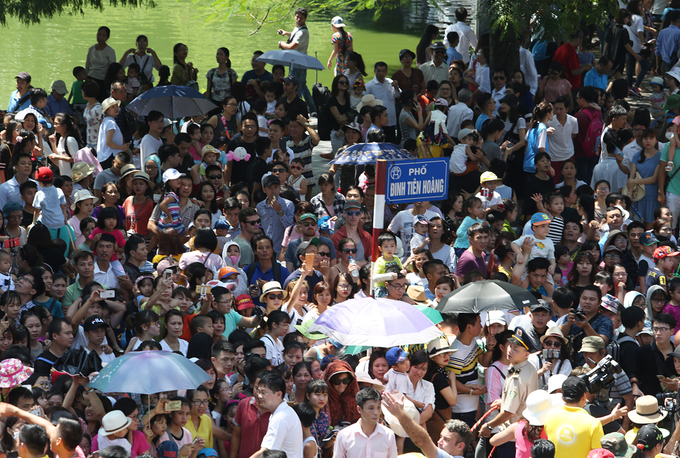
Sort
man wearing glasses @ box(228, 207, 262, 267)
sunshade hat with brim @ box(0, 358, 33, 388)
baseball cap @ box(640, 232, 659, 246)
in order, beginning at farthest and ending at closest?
baseball cap @ box(640, 232, 659, 246), man wearing glasses @ box(228, 207, 262, 267), sunshade hat with brim @ box(0, 358, 33, 388)

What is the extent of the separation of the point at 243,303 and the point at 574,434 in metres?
3.83

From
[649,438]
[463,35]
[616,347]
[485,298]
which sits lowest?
[616,347]

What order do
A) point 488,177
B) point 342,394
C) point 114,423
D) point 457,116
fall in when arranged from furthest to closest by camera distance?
point 457,116
point 488,177
point 342,394
point 114,423

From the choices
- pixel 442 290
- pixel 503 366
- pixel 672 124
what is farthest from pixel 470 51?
pixel 503 366

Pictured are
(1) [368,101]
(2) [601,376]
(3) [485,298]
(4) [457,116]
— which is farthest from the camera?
(1) [368,101]

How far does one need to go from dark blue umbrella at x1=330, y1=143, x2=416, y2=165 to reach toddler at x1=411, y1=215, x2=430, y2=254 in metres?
0.79

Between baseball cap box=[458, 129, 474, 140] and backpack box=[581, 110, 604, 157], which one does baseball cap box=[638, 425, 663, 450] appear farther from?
backpack box=[581, 110, 604, 157]

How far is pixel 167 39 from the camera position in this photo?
23.3 meters

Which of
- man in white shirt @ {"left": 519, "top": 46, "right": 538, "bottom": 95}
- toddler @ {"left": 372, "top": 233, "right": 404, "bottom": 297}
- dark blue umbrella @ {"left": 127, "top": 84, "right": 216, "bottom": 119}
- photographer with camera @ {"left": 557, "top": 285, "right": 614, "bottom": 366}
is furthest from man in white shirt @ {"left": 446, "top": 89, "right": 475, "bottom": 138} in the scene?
photographer with camera @ {"left": 557, "top": 285, "right": 614, "bottom": 366}

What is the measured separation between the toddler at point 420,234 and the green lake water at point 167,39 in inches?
433

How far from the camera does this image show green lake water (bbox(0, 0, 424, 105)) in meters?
21.0

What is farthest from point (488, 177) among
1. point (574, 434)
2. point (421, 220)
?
point (574, 434)

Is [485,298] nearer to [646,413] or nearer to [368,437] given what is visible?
[646,413]

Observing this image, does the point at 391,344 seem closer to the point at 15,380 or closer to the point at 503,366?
the point at 503,366
